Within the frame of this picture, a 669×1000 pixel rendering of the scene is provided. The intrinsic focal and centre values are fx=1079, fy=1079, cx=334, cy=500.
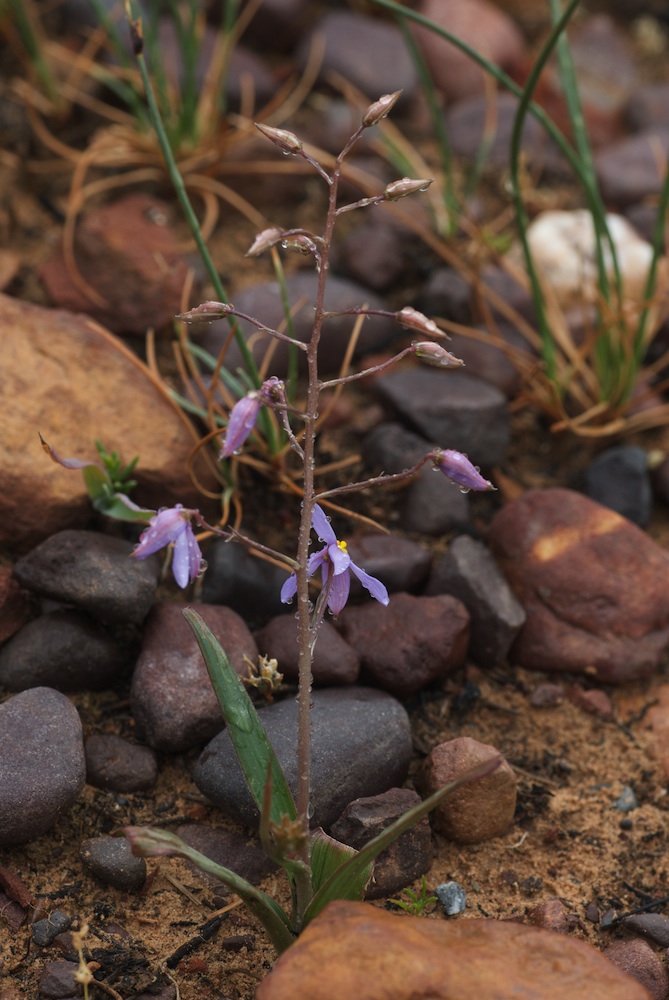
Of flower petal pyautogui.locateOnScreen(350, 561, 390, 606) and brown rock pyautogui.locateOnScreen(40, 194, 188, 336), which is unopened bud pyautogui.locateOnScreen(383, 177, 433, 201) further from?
brown rock pyautogui.locateOnScreen(40, 194, 188, 336)

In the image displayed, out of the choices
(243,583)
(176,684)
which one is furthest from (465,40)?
(176,684)

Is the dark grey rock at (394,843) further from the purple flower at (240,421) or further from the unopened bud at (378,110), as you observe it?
the unopened bud at (378,110)

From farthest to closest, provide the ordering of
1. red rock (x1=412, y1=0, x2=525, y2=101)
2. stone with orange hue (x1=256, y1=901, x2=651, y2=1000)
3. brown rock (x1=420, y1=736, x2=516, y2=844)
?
red rock (x1=412, y1=0, x2=525, y2=101) → brown rock (x1=420, y1=736, x2=516, y2=844) → stone with orange hue (x1=256, y1=901, x2=651, y2=1000)

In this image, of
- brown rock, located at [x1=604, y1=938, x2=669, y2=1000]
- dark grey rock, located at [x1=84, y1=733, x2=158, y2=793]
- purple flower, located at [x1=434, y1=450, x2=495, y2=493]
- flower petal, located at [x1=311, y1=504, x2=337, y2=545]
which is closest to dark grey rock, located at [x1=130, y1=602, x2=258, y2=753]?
dark grey rock, located at [x1=84, y1=733, x2=158, y2=793]

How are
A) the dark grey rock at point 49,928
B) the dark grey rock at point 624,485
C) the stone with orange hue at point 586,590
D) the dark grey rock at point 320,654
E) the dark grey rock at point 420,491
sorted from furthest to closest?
the dark grey rock at point 624,485 < the dark grey rock at point 420,491 < the stone with orange hue at point 586,590 < the dark grey rock at point 320,654 < the dark grey rock at point 49,928

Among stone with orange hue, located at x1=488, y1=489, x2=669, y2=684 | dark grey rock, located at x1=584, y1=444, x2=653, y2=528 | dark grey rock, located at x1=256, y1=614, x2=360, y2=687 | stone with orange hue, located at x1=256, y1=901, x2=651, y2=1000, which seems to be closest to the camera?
stone with orange hue, located at x1=256, y1=901, x2=651, y2=1000

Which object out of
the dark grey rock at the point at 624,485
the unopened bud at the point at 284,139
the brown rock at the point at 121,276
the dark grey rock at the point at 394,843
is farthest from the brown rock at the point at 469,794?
the brown rock at the point at 121,276

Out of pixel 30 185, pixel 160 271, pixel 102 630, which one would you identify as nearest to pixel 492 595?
pixel 102 630

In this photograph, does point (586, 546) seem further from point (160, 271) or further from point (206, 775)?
point (160, 271)
